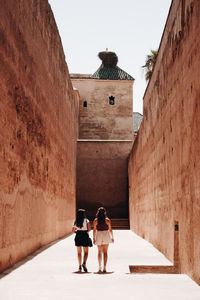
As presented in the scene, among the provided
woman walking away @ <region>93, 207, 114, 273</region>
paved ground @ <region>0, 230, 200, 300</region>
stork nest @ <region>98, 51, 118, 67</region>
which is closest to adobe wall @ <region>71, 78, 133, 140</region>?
stork nest @ <region>98, 51, 118, 67</region>

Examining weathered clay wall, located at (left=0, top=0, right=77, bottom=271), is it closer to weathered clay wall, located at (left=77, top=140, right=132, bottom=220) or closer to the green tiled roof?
weathered clay wall, located at (left=77, top=140, right=132, bottom=220)

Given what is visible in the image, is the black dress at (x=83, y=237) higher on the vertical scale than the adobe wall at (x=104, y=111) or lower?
lower

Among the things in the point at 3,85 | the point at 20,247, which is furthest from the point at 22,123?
the point at 20,247

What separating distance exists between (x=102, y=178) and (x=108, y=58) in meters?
17.2

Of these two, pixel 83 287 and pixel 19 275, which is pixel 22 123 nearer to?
pixel 19 275

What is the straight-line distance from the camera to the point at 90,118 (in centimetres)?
3294

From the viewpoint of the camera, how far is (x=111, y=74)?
35000 mm

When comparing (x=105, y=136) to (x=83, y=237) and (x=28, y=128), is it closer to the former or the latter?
(x=28, y=128)

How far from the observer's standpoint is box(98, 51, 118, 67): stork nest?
3697cm

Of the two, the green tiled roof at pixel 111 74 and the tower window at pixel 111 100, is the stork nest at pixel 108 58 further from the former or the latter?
the tower window at pixel 111 100

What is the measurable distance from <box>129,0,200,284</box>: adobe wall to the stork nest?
91.2 ft

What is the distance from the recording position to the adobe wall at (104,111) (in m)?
32.8

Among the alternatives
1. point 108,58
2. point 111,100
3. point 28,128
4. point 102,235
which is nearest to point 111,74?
point 111,100

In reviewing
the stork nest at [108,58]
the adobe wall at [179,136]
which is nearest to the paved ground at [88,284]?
the adobe wall at [179,136]
